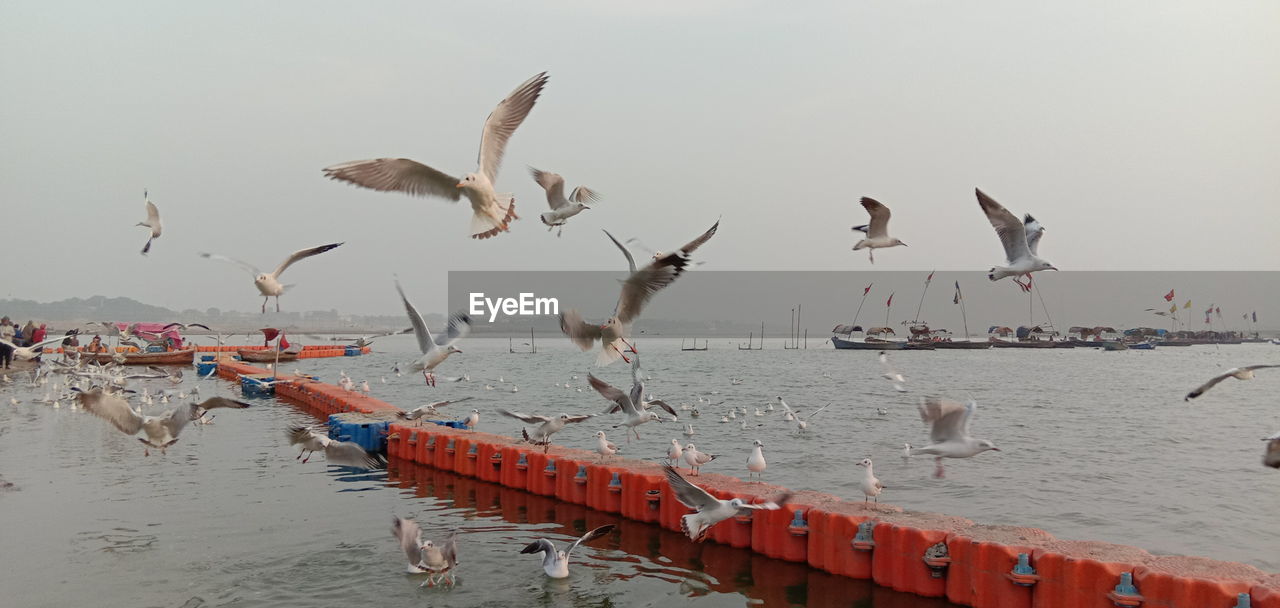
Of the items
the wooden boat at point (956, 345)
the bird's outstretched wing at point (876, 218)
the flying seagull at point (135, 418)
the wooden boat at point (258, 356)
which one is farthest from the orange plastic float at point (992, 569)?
the wooden boat at point (956, 345)

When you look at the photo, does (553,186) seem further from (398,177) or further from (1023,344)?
(1023,344)

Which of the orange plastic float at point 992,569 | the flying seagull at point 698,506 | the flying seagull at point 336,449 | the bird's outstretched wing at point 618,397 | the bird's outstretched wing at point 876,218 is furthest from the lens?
the flying seagull at point 336,449

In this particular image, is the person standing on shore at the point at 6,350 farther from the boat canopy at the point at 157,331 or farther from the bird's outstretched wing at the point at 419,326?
the bird's outstretched wing at the point at 419,326

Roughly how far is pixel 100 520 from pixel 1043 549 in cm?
1271

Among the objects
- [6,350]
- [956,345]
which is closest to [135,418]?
[6,350]

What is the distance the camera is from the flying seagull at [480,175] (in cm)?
678

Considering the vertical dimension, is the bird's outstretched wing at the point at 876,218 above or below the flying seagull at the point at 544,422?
above

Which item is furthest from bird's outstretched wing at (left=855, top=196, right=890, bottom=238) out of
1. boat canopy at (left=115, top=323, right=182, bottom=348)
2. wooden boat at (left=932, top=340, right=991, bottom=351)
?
wooden boat at (left=932, top=340, right=991, bottom=351)

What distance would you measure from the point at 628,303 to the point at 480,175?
8.97 feet

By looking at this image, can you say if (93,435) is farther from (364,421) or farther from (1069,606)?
(1069,606)

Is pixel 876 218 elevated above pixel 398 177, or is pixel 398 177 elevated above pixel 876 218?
pixel 876 218

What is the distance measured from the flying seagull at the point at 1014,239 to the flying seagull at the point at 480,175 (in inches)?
181

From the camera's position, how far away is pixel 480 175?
272 inches

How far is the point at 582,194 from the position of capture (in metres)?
8.98
